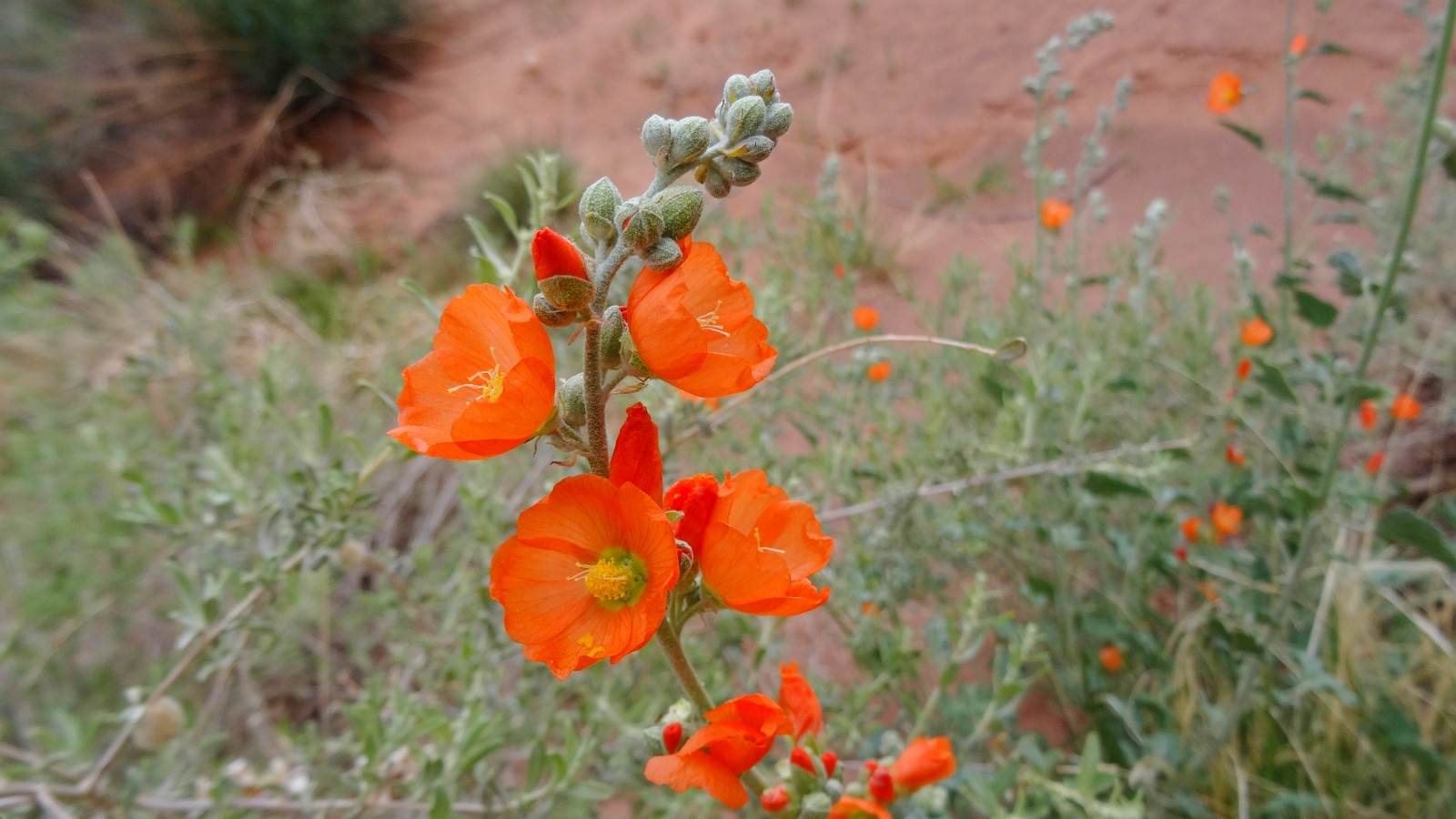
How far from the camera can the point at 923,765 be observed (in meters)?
0.77

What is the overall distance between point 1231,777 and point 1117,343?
1.07 meters

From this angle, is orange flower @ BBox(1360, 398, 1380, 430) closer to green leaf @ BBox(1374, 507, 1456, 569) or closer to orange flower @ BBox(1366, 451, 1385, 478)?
orange flower @ BBox(1366, 451, 1385, 478)

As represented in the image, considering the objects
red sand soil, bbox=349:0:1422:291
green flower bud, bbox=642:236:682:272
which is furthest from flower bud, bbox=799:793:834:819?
red sand soil, bbox=349:0:1422:291

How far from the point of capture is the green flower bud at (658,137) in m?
0.61

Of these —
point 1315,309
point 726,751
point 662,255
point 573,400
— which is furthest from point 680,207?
point 1315,309

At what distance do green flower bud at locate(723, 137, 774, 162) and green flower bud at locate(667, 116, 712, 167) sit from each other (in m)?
0.03

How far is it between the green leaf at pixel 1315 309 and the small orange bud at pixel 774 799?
114cm

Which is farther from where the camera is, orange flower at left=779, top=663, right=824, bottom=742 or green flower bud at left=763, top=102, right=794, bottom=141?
orange flower at left=779, top=663, right=824, bottom=742

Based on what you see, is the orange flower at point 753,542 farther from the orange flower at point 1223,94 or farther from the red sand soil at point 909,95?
the red sand soil at point 909,95

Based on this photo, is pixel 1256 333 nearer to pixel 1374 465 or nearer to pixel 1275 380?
pixel 1374 465

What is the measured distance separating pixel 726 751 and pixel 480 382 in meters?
0.38

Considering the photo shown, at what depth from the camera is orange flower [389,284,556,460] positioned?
0.58 metres

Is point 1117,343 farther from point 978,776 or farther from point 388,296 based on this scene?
point 388,296

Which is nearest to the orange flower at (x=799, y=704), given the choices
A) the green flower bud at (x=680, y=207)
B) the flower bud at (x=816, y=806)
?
the flower bud at (x=816, y=806)
